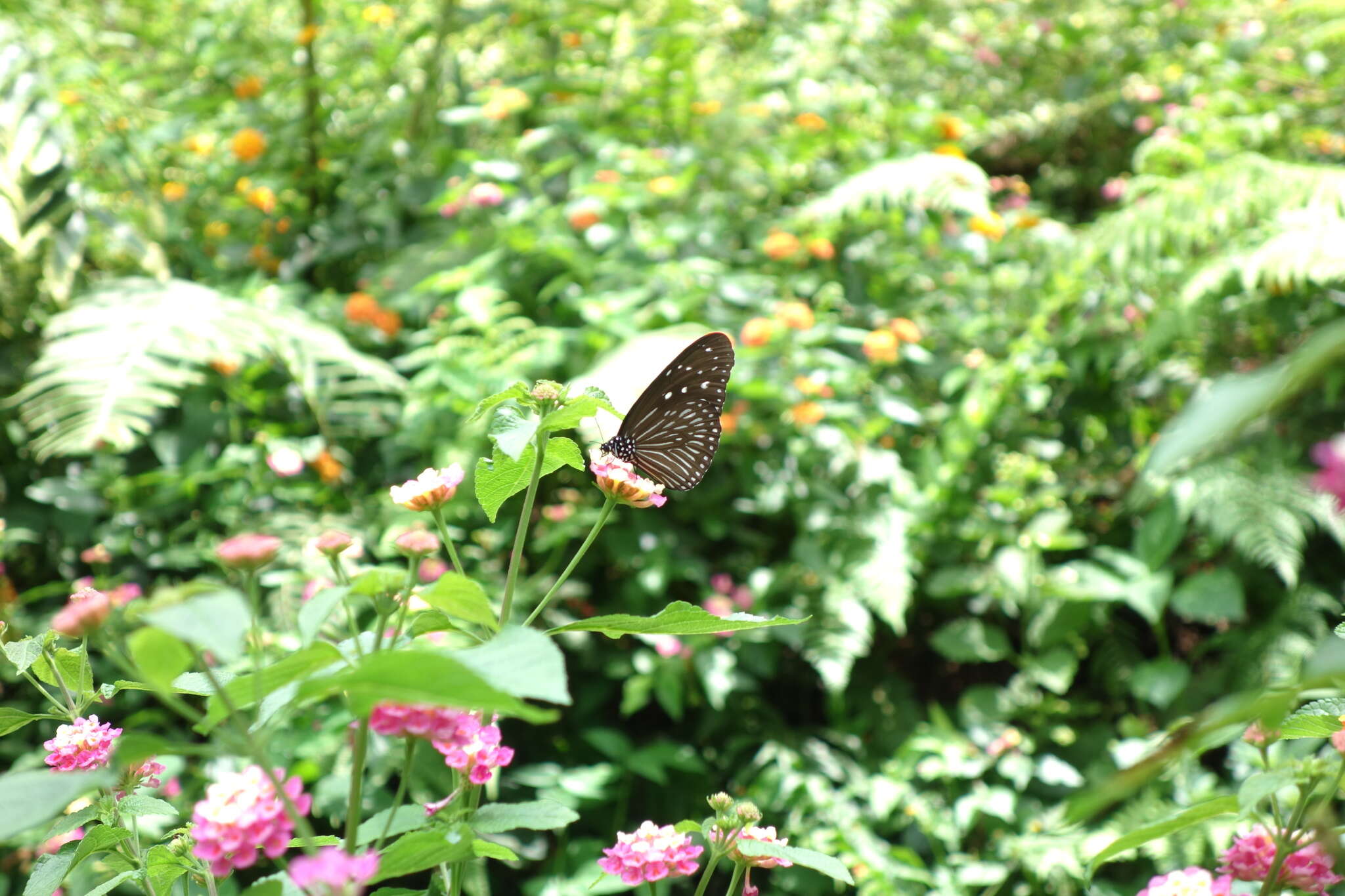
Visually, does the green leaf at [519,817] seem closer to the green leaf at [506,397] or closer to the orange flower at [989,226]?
the green leaf at [506,397]

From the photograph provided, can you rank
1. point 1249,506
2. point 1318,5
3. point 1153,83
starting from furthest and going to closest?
1. point 1153,83
2. point 1318,5
3. point 1249,506

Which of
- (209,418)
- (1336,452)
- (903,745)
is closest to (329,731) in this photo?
(209,418)

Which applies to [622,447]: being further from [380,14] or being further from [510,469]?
[380,14]

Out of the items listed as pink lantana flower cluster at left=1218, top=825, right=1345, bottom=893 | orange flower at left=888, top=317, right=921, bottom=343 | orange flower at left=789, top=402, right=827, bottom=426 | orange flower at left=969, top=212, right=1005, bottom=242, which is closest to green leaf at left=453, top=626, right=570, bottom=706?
pink lantana flower cluster at left=1218, top=825, right=1345, bottom=893

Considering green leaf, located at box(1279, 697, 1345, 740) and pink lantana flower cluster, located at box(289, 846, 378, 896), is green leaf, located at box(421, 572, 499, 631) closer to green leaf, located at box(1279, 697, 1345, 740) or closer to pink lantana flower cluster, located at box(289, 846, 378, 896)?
pink lantana flower cluster, located at box(289, 846, 378, 896)

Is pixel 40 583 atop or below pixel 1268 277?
below

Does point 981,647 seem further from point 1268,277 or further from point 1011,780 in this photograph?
point 1268,277

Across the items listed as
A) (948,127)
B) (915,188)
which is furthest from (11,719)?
(948,127)
